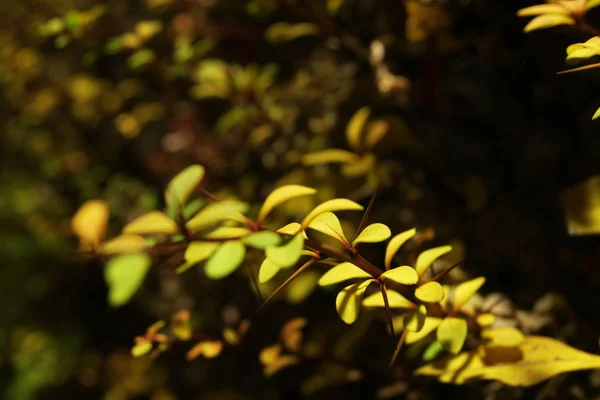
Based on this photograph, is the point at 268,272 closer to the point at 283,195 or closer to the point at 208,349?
the point at 283,195

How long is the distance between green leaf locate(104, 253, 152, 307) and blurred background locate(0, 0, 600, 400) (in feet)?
1.67

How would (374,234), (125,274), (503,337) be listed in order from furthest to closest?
(503,337), (374,234), (125,274)

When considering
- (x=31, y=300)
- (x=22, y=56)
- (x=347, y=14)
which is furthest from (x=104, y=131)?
(x=347, y=14)

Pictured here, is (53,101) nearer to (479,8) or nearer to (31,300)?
(31,300)

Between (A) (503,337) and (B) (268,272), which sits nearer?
(B) (268,272)

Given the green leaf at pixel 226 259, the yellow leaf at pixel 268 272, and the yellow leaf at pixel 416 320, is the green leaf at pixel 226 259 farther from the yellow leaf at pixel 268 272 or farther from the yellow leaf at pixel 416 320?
the yellow leaf at pixel 416 320

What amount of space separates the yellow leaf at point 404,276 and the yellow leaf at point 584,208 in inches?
15.0

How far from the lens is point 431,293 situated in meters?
0.52

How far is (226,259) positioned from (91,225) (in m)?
0.20

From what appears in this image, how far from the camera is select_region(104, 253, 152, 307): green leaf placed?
39cm

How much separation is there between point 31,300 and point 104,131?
82cm

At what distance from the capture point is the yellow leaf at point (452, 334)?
1.85 feet

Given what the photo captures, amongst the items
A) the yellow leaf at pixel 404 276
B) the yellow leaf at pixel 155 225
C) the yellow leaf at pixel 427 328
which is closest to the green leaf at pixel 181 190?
the yellow leaf at pixel 155 225

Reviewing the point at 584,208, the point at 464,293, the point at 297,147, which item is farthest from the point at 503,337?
the point at 297,147
